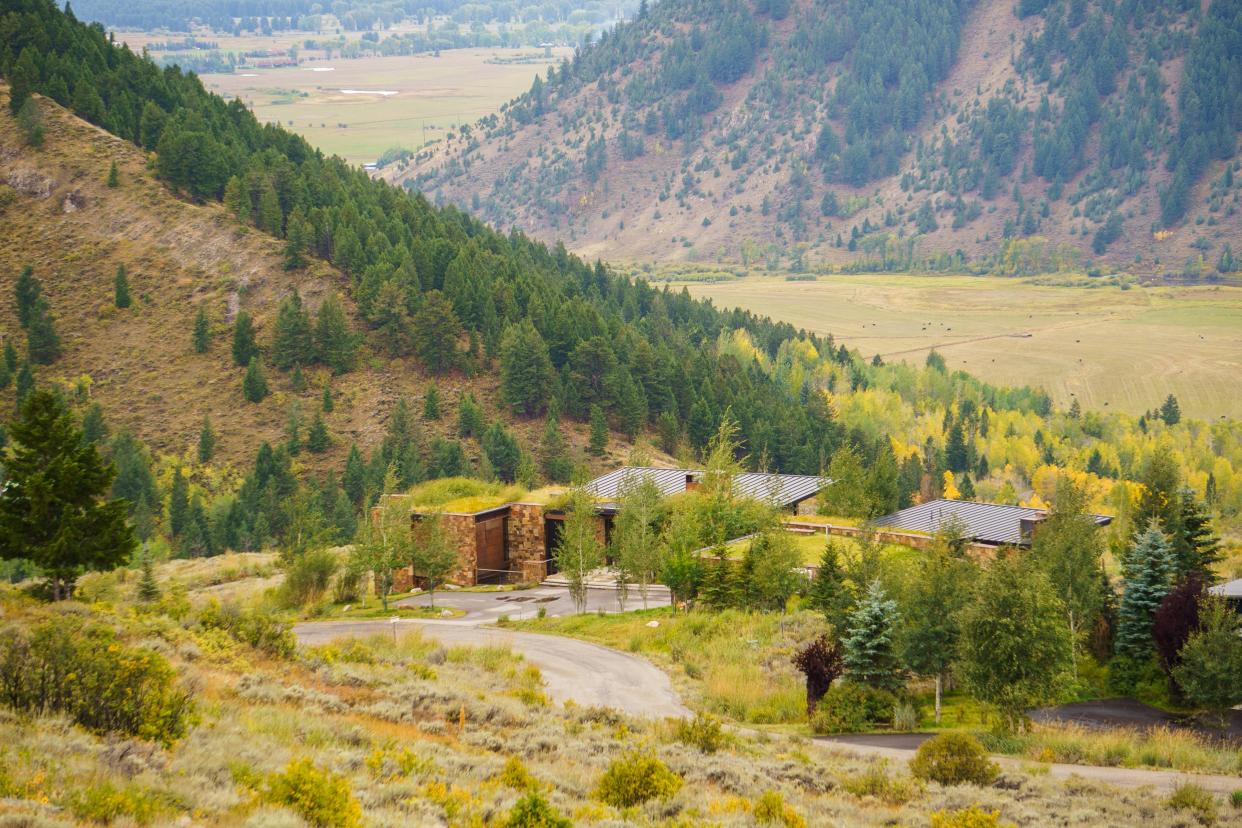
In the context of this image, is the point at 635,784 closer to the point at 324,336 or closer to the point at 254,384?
the point at 254,384

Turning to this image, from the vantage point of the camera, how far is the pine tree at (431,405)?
294ft

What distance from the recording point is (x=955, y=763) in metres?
25.4

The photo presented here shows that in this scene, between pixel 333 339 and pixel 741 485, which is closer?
pixel 741 485

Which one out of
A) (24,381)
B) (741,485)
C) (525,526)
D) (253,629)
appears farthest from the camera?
(24,381)

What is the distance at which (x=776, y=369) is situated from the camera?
129m

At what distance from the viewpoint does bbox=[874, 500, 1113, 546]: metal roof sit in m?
50.2

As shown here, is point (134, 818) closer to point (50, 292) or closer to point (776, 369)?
point (50, 292)

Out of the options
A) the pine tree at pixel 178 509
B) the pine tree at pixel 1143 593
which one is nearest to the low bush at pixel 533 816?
the pine tree at pixel 1143 593

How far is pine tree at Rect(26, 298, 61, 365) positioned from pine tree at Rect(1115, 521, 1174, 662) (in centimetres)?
7648

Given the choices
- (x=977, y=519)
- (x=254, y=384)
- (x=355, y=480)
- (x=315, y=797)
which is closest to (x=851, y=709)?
(x=315, y=797)

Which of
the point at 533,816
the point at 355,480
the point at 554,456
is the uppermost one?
the point at 533,816

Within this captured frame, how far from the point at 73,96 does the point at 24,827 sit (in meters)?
108

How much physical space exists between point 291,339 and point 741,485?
4171 cm

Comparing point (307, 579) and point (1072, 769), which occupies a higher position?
point (1072, 769)
